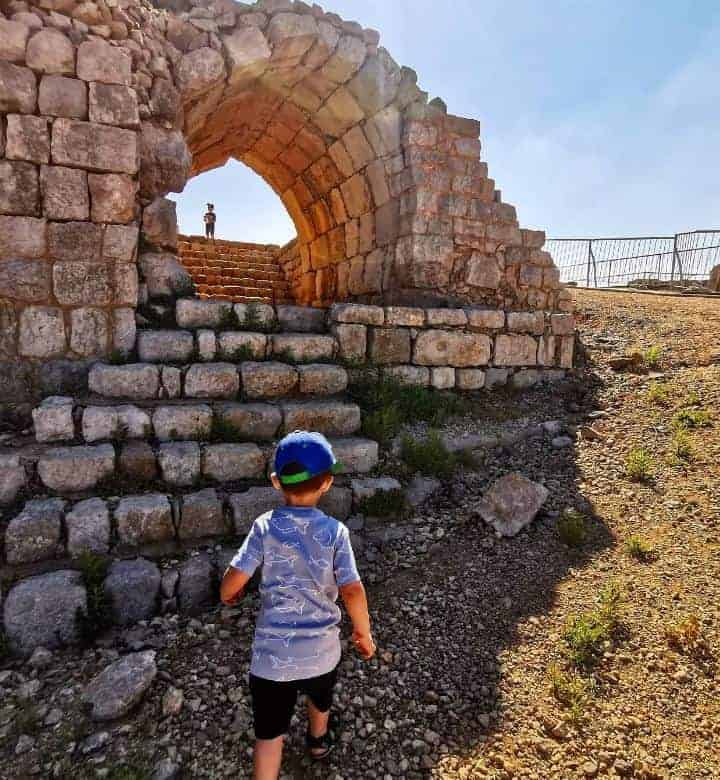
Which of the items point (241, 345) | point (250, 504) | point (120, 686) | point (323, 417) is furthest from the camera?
point (241, 345)

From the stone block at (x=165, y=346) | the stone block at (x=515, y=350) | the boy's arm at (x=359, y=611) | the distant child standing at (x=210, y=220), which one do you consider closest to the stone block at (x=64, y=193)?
the stone block at (x=165, y=346)

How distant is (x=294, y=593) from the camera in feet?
6.30

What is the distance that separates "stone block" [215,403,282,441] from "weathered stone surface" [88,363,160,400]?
595 millimetres

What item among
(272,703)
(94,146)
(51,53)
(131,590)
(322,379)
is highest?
(51,53)

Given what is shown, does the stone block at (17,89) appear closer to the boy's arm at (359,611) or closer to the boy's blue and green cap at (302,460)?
the boy's blue and green cap at (302,460)

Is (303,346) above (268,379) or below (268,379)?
above

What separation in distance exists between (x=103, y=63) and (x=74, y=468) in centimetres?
335

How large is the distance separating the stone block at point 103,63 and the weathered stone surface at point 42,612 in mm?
3931

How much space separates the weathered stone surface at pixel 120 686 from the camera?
2.29 meters

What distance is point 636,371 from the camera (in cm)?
600

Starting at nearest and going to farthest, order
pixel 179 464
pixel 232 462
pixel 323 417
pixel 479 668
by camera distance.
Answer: pixel 479 668 < pixel 179 464 < pixel 232 462 < pixel 323 417

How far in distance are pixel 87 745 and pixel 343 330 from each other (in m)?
3.80

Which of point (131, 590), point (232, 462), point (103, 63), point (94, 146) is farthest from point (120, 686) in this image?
point (103, 63)

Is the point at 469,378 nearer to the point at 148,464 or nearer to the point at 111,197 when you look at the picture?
the point at 148,464
